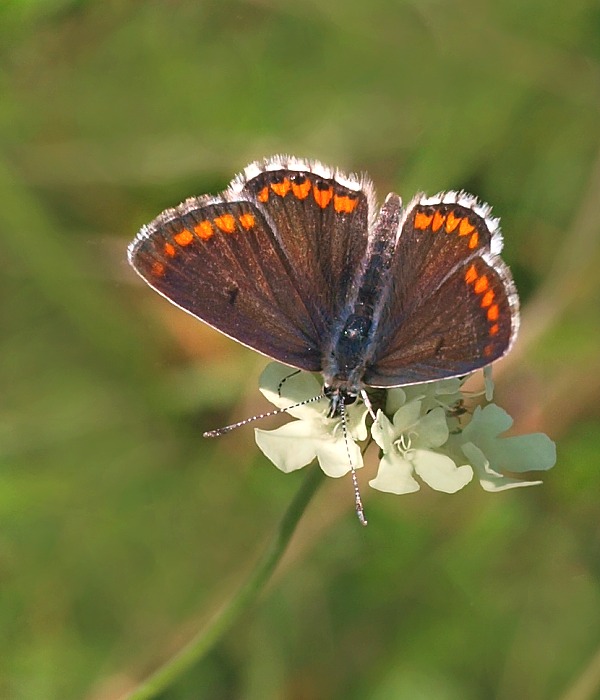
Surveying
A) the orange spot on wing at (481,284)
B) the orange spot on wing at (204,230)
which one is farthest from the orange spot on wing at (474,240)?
the orange spot on wing at (204,230)

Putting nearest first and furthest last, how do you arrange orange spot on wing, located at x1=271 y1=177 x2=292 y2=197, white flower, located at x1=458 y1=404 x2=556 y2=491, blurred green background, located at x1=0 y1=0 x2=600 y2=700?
white flower, located at x1=458 y1=404 x2=556 y2=491, orange spot on wing, located at x1=271 y1=177 x2=292 y2=197, blurred green background, located at x1=0 y1=0 x2=600 y2=700

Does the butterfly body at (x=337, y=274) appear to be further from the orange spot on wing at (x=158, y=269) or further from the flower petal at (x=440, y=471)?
the flower petal at (x=440, y=471)

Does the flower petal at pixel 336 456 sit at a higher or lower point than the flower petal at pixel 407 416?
lower

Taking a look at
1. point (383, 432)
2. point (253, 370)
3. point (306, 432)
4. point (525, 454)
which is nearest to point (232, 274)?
point (306, 432)

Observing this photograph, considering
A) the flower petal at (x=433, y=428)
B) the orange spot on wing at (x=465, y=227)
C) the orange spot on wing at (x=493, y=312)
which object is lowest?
the flower petal at (x=433, y=428)

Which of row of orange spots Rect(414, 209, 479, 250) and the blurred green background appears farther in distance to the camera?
the blurred green background

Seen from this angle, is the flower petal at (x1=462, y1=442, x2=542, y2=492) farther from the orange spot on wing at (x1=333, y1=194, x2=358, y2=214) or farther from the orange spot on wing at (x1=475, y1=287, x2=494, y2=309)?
the orange spot on wing at (x1=333, y1=194, x2=358, y2=214)

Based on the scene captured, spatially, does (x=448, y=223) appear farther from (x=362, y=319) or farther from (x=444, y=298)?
(x=362, y=319)

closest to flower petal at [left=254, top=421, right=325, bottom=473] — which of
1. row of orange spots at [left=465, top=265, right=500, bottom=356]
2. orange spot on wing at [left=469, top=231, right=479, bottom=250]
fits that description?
row of orange spots at [left=465, top=265, right=500, bottom=356]

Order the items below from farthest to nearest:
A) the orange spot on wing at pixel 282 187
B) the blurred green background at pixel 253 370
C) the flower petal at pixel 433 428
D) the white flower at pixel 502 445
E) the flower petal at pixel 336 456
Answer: the blurred green background at pixel 253 370 < the orange spot on wing at pixel 282 187 < the white flower at pixel 502 445 < the flower petal at pixel 433 428 < the flower petal at pixel 336 456
